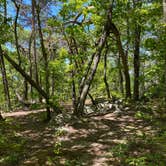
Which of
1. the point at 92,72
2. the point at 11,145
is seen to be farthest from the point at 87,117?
the point at 11,145

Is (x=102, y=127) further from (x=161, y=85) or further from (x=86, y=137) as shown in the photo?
(x=161, y=85)

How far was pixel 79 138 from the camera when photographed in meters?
9.35

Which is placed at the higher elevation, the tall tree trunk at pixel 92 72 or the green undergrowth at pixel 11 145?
the tall tree trunk at pixel 92 72

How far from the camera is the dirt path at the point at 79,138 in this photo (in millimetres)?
7569

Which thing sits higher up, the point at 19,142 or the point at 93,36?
the point at 93,36

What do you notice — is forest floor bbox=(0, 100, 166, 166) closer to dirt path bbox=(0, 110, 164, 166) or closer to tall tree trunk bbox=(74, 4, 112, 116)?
dirt path bbox=(0, 110, 164, 166)

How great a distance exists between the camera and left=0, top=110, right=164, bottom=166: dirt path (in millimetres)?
7569

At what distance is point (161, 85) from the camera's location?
1327 cm

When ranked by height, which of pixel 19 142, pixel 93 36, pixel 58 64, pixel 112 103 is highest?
pixel 93 36

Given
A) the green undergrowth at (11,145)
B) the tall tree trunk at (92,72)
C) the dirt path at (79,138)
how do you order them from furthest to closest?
the tall tree trunk at (92,72) → the green undergrowth at (11,145) → the dirt path at (79,138)

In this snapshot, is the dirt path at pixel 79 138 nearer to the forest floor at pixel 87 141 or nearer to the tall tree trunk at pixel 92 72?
the forest floor at pixel 87 141

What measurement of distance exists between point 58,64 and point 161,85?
4.93m

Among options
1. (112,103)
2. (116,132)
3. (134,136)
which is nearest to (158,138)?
(134,136)

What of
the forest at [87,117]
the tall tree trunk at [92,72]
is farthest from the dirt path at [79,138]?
the tall tree trunk at [92,72]
